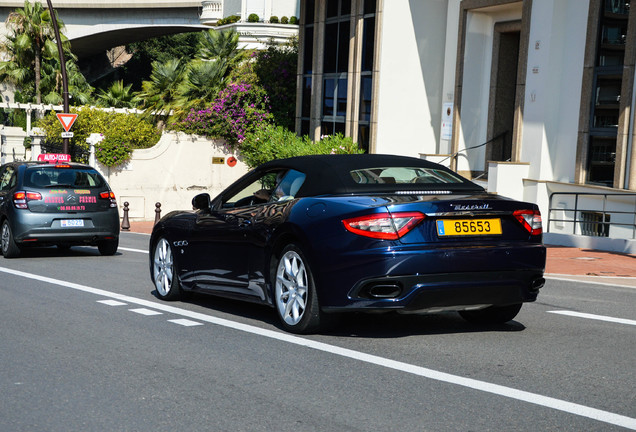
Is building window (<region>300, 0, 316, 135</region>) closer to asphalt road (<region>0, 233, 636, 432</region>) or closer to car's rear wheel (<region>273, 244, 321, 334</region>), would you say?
asphalt road (<region>0, 233, 636, 432</region>)

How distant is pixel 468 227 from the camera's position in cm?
705

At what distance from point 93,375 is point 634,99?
679 inches

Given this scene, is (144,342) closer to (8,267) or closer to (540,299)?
(540,299)

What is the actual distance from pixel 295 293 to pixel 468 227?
1.52 m

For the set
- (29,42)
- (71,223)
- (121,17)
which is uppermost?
(121,17)

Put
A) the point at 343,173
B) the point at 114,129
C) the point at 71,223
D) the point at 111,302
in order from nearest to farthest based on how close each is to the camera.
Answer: the point at 343,173 < the point at 111,302 < the point at 71,223 < the point at 114,129

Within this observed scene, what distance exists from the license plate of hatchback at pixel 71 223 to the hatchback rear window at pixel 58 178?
2.03 ft

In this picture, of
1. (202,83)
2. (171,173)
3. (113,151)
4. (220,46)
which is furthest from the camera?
(220,46)

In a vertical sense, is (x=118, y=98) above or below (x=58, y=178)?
above

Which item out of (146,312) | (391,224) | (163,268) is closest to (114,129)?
(163,268)

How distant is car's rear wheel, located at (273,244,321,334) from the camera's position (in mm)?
7297

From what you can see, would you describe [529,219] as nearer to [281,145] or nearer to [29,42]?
[281,145]

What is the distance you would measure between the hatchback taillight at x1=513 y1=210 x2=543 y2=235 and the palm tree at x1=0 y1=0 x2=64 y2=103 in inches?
1846

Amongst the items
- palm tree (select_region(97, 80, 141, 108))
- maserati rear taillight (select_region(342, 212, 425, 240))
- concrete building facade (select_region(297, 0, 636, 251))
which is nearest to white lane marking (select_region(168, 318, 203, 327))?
maserati rear taillight (select_region(342, 212, 425, 240))
